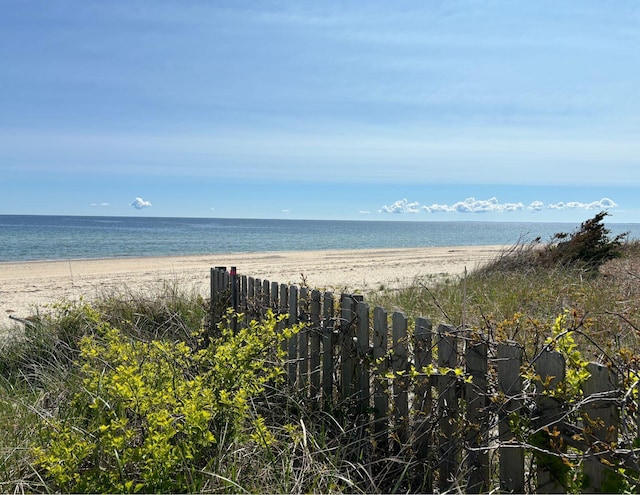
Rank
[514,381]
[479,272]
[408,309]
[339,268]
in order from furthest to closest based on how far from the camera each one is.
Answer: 1. [339,268]
2. [479,272]
3. [408,309]
4. [514,381]

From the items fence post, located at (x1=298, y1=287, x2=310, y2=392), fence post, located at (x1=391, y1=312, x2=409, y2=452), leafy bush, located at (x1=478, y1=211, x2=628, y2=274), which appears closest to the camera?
fence post, located at (x1=391, y1=312, x2=409, y2=452)

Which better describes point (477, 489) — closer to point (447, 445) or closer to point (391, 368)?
point (447, 445)

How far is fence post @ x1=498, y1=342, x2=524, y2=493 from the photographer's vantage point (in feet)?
9.24

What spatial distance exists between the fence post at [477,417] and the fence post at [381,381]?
0.62m

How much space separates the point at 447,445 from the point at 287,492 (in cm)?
98

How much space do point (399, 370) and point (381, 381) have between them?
0.14 metres

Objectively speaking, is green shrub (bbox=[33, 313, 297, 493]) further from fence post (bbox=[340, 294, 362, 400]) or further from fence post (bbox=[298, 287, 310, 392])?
fence post (bbox=[298, 287, 310, 392])

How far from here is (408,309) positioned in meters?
7.49

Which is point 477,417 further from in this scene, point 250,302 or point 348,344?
point 250,302

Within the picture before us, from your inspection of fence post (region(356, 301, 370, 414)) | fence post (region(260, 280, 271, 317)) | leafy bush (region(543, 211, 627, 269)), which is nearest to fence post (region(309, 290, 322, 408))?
fence post (region(356, 301, 370, 414))

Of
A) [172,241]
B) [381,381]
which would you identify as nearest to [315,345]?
[381,381]

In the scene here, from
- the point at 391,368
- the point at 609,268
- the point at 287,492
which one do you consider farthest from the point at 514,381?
the point at 609,268

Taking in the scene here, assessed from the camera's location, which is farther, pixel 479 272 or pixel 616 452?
pixel 479 272

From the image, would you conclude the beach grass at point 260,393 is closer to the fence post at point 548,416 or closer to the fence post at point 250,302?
the fence post at point 548,416
